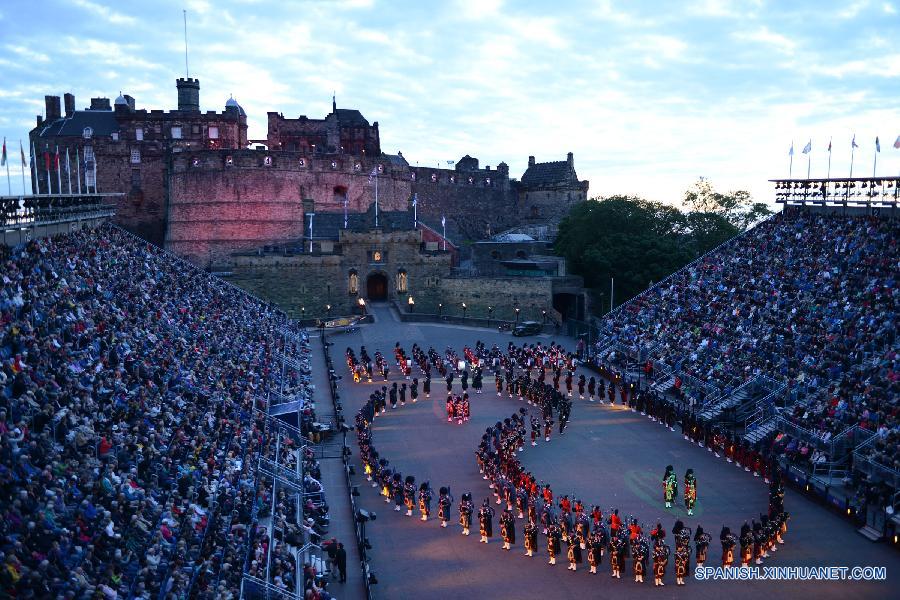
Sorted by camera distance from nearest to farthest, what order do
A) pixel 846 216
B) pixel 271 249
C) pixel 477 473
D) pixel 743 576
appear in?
pixel 743 576 → pixel 477 473 → pixel 846 216 → pixel 271 249

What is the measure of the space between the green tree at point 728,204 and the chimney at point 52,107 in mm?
52372

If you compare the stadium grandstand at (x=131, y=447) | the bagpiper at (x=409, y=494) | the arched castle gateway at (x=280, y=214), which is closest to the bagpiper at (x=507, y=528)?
the bagpiper at (x=409, y=494)

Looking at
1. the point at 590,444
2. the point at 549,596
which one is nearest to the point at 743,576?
the point at 549,596

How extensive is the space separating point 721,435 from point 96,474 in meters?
19.3

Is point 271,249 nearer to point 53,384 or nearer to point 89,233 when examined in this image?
point 89,233

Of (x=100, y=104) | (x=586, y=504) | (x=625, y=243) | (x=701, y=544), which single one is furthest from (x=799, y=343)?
(x=100, y=104)

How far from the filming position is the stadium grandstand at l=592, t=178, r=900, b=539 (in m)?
22.6

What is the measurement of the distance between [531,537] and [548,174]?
235 ft

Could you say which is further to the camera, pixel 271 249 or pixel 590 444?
pixel 271 249

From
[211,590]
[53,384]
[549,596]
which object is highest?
[53,384]

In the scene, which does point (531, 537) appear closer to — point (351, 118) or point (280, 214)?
point (280, 214)

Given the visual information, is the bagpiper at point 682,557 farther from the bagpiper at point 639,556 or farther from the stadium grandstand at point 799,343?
the stadium grandstand at point 799,343

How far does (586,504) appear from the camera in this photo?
69.4 feet

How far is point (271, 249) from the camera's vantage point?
57.3 m
